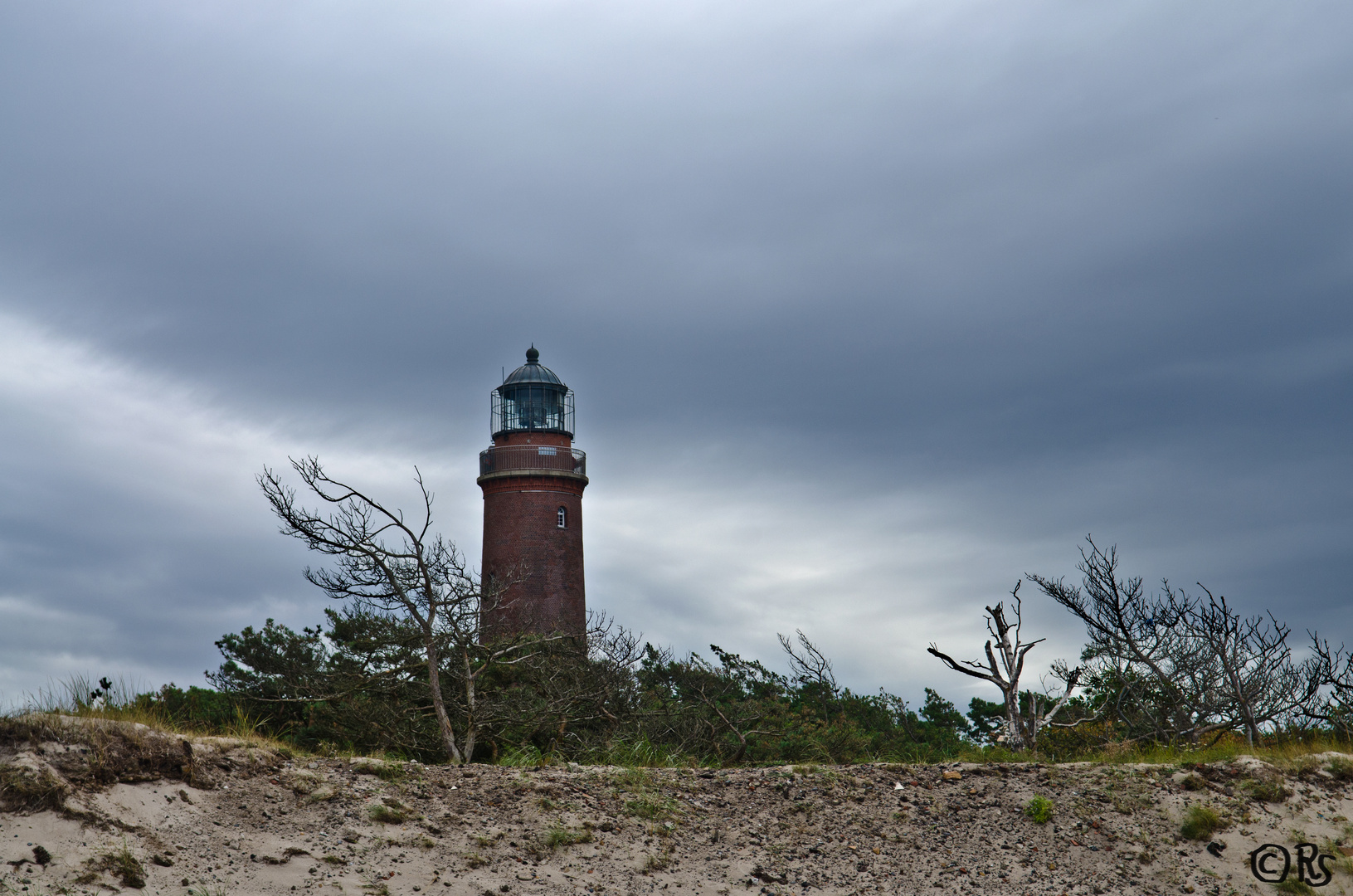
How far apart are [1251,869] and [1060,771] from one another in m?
2.18

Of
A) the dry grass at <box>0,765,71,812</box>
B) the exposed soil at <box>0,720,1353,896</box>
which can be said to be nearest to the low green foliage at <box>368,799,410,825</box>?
the exposed soil at <box>0,720,1353,896</box>

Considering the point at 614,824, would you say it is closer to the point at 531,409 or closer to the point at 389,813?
the point at 389,813

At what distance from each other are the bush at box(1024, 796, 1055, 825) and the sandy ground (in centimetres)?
10

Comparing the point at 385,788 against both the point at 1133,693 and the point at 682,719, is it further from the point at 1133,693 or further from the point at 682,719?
the point at 1133,693

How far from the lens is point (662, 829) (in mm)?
11102

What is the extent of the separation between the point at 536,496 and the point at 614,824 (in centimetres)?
2173

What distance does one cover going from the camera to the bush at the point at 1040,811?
457 inches

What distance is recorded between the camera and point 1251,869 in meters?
11.0

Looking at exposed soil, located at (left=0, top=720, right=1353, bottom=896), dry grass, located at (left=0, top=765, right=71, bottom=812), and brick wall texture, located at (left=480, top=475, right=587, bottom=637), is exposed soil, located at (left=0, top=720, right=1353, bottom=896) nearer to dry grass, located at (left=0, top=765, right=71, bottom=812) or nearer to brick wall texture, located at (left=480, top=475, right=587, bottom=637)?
dry grass, located at (left=0, top=765, right=71, bottom=812)

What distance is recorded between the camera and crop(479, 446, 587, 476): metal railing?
32562 mm

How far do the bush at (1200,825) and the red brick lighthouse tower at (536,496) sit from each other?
20962 millimetres

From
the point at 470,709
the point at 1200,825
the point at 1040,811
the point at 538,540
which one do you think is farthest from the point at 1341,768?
the point at 538,540

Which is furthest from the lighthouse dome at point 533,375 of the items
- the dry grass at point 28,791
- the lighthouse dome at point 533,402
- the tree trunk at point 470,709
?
the dry grass at point 28,791

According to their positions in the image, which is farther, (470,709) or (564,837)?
(470,709)
